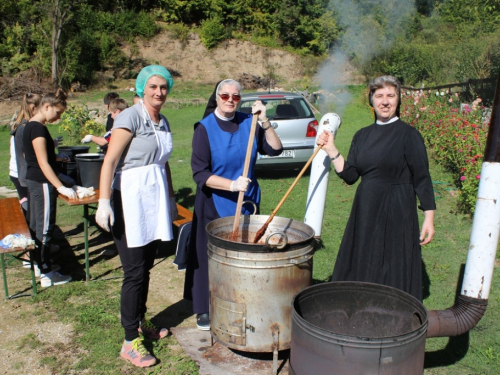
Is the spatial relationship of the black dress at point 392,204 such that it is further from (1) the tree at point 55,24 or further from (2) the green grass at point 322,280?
(1) the tree at point 55,24

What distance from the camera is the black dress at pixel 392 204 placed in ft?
9.63

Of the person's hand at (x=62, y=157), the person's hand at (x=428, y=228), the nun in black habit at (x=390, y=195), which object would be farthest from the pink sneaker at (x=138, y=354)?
the person's hand at (x=62, y=157)

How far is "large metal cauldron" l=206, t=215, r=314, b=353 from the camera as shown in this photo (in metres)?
2.79

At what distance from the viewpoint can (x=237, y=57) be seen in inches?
1649

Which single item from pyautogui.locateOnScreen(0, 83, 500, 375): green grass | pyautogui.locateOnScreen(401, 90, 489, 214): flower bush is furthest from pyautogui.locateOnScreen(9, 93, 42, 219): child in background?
pyautogui.locateOnScreen(401, 90, 489, 214): flower bush

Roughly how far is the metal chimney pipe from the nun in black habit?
0.82 ft

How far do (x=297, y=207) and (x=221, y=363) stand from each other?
4316mm

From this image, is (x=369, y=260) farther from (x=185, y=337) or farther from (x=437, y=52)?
(x=437, y=52)

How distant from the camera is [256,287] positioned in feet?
9.27

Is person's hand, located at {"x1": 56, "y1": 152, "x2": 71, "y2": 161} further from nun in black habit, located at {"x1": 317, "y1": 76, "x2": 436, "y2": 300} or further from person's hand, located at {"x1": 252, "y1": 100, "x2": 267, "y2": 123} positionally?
nun in black habit, located at {"x1": 317, "y1": 76, "x2": 436, "y2": 300}

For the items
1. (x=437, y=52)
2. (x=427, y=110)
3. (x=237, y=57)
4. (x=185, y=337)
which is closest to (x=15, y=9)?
(x=237, y=57)

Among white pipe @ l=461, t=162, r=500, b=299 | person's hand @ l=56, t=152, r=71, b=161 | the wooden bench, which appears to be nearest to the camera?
white pipe @ l=461, t=162, r=500, b=299

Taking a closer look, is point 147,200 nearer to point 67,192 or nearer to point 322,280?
point 67,192

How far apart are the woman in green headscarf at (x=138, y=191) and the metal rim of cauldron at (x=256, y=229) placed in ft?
1.29
